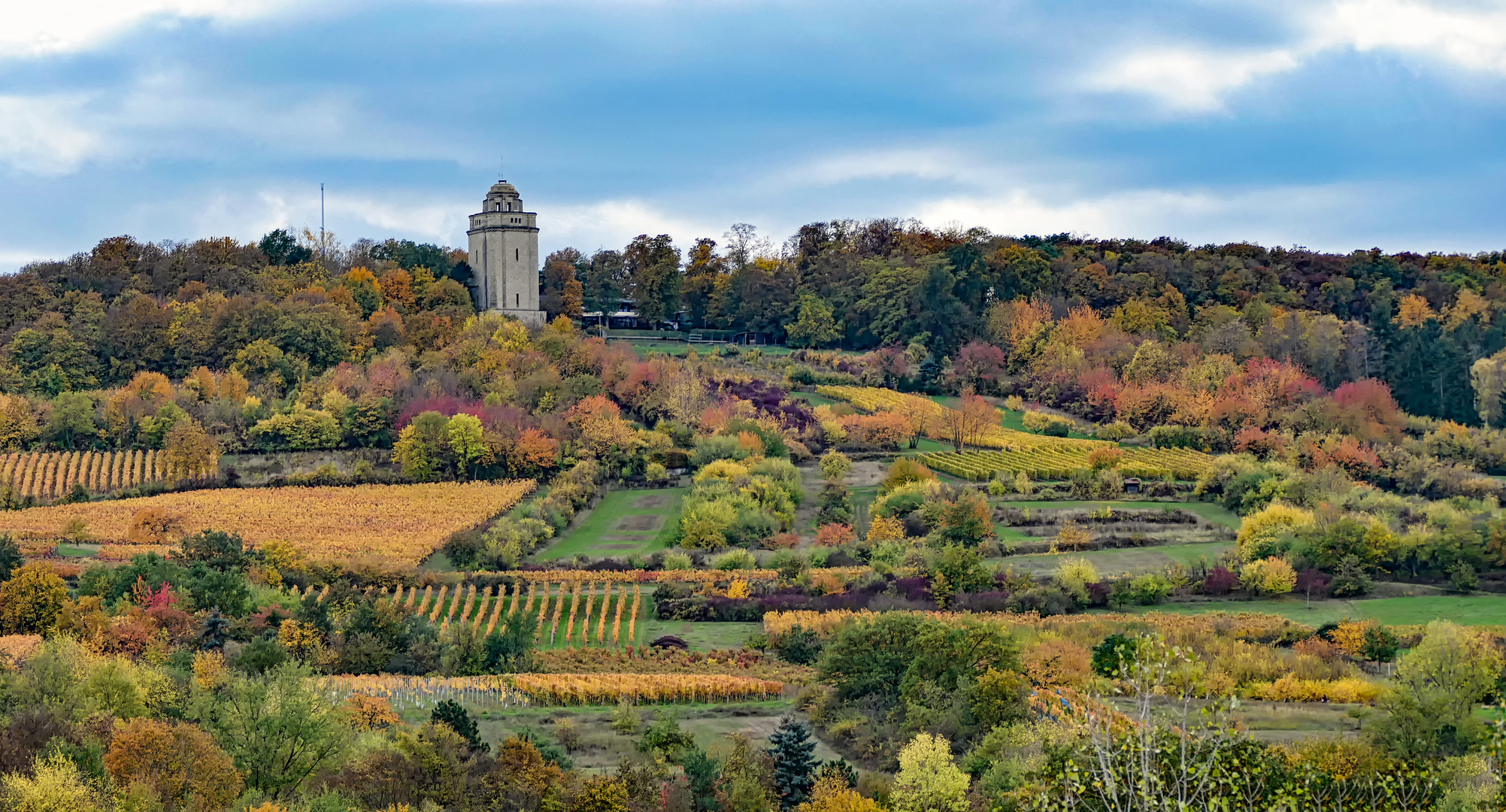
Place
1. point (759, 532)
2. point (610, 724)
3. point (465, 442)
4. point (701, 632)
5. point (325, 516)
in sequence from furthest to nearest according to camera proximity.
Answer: point (465, 442)
point (325, 516)
point (759, 532)
point (701, 632)
point (610, 724)

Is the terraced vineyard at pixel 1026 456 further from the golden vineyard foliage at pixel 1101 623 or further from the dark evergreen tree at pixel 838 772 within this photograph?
the dark evergreen tree at pixel 838 772

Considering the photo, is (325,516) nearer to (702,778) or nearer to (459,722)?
(459,722)

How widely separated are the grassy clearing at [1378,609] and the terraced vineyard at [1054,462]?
15.8 meters

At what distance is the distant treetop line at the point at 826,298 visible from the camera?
72938 millimetres

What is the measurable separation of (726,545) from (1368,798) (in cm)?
3046

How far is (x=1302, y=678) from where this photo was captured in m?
35.5

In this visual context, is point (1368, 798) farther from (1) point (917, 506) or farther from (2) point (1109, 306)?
(2) point (1109, 306)

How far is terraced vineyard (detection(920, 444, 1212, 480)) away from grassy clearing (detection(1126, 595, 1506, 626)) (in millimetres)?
15797

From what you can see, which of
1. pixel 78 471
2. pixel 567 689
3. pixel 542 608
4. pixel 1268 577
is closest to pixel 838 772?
pixel 567 689

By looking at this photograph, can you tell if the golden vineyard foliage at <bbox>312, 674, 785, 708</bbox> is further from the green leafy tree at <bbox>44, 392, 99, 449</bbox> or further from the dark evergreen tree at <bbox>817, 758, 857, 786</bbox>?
the green leafy tree at <bbox>44, 392, 99, 449</bbox>

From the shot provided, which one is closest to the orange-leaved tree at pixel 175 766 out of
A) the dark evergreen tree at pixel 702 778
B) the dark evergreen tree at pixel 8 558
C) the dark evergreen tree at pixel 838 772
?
the dark evergreen tree at pixel 702 778

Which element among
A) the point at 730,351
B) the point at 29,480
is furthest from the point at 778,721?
the point at 730,351

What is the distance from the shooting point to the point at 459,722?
1155 inches

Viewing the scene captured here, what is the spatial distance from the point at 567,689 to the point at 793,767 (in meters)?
8.98
